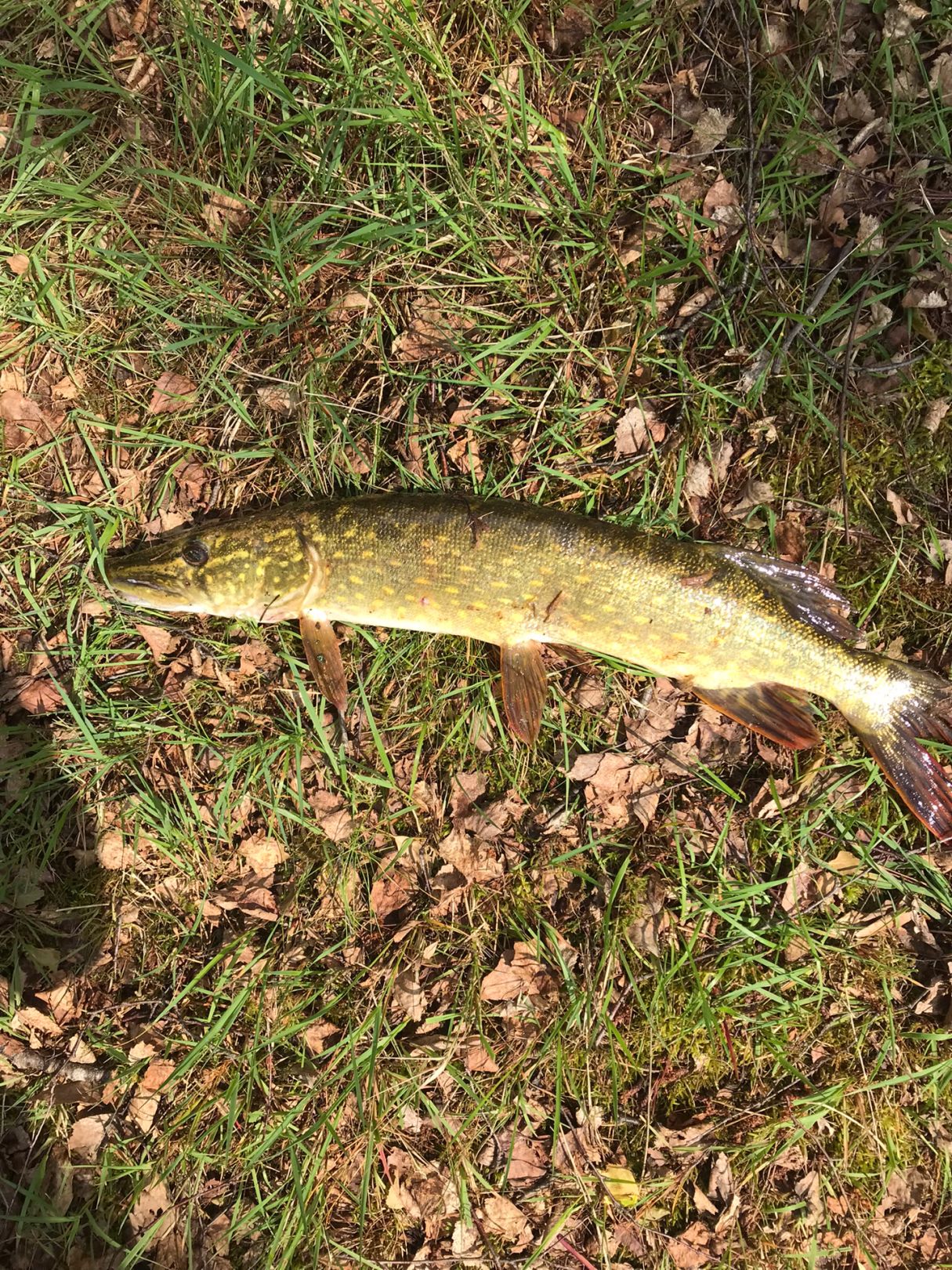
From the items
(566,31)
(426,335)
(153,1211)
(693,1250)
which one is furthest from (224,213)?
(693,1250)

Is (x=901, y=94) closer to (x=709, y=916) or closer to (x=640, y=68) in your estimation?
(x=640, y=68)

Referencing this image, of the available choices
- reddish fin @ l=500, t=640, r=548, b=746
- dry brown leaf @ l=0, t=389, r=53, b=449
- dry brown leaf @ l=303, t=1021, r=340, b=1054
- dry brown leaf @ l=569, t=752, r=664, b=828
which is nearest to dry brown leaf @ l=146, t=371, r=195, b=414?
dry brown leaf @ l=0, t=389, r=53, b=449

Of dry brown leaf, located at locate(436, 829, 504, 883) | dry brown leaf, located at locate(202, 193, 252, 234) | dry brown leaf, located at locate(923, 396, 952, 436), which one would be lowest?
dry brown leaf, located at locate(436, 829, 504, 883)

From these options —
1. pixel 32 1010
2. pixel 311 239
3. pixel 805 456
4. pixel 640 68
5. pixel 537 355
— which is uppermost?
pixel 640 68

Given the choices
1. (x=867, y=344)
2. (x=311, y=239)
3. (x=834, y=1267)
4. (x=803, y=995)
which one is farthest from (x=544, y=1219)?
(x=311, y=239)

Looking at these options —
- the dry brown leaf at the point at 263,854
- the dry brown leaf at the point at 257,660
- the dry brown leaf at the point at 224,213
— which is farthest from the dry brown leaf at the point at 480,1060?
the dry brown leaf at the point at 224,213

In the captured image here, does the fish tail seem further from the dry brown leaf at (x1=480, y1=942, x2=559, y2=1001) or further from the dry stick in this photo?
the dry brown leaf at (x1=480, y1=942, x2=559, y2=1001)
